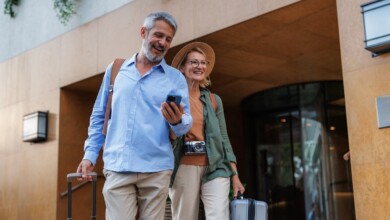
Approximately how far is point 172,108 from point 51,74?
559 centimetres

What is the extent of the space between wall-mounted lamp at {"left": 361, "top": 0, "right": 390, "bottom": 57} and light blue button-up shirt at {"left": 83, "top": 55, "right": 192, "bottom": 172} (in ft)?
5.57

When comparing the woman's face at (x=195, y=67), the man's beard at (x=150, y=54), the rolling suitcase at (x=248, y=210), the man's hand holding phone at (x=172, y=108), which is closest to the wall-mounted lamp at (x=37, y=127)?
the woman's face at (x=195, y=67)

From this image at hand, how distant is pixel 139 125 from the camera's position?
8.54 ft

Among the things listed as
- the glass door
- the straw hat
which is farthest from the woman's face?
the glass door

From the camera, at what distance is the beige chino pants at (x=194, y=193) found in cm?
329

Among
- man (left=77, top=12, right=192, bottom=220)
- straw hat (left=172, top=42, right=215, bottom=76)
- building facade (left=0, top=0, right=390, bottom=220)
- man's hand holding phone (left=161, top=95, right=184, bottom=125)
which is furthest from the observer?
building facade (left=0, top=0, right=390, bottom=220)

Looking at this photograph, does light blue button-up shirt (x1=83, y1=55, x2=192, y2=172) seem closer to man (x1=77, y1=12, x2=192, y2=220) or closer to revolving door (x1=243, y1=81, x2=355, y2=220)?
man (x1=77, y1=12, x2=192, y2=220)

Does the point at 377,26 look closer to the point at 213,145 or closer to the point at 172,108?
the point at 213,145

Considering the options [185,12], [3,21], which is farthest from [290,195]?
[3,21]

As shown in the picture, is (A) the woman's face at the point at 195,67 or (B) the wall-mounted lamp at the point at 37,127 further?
(B) the wall-mounted lamp at the point at 37,127

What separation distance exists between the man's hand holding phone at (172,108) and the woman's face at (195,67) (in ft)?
3.80

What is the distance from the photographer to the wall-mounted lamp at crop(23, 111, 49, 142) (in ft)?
24.5

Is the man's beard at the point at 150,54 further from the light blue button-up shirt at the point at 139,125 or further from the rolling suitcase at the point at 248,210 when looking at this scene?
the rolling suitcase at the point at 248,210

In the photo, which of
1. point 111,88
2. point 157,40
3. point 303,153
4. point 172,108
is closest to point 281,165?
point 303,153
